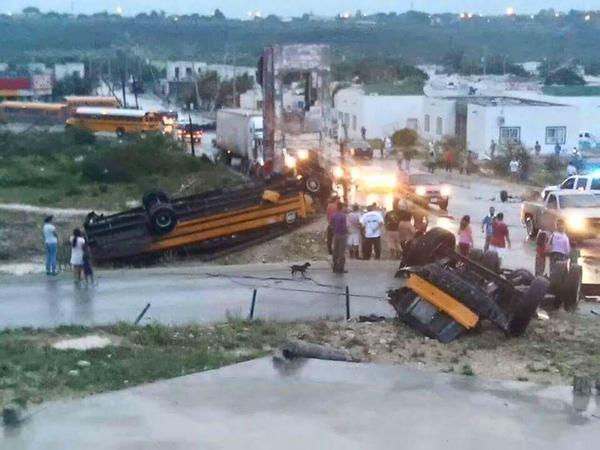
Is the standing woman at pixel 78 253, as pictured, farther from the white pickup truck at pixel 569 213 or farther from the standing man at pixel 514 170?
the standing man at pixel 514 170

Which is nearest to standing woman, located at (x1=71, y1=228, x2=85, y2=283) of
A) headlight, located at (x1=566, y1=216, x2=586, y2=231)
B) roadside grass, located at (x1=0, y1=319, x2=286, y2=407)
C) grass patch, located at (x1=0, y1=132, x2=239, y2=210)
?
roadside grass, located at (x1=0, y1=319, x2=286, y2=407)

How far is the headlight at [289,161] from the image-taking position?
108 feet

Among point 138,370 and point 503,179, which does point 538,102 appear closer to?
point 503,179

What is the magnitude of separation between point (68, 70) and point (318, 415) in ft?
399

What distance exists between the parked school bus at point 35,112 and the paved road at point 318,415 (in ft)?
219

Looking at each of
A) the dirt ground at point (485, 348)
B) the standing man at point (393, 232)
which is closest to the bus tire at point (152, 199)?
the standing man at point (393, 232)

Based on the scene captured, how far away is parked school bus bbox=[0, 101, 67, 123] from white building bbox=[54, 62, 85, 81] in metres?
40.1

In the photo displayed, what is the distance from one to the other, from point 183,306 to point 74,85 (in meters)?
101

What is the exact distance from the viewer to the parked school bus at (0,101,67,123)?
255 feet

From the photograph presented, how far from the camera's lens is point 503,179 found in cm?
5147

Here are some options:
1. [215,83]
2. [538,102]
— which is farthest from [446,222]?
[215,83]

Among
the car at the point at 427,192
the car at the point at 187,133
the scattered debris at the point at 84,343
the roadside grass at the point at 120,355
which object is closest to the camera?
the roadside grass at the point at 120,355

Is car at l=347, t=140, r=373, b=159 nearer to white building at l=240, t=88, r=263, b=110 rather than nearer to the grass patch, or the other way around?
the grass patch

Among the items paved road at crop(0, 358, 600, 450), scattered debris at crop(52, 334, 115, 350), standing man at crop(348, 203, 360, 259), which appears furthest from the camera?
standing man at crop(348, 203, 360, 259)
